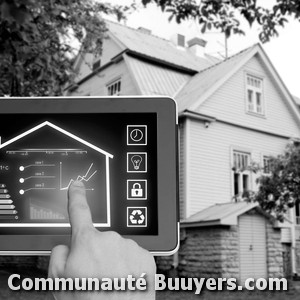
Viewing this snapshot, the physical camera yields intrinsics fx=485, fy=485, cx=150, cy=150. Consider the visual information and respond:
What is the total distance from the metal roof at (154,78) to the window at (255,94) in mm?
2628

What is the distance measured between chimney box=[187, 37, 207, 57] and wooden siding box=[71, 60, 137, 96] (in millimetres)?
5597

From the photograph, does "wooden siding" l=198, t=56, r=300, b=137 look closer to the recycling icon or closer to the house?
the house

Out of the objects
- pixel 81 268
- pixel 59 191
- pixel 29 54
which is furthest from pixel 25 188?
pixel 29 54

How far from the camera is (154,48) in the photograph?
20344 mm

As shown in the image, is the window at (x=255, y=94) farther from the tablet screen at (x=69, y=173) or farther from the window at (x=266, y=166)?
the tablet screen at (x=69, y=173)

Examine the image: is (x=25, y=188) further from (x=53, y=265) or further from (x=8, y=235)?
(x=53, y=265)

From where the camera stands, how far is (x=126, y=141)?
1.42 meters

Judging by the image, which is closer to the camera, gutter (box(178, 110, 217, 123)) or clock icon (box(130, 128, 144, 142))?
clock icon (box(130, 128, 144, 142))

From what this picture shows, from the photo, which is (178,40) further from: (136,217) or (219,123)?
(136,217)

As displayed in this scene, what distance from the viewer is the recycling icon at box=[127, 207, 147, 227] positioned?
4.50 feet

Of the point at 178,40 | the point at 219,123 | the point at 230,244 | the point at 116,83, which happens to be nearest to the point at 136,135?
the point at 230,244

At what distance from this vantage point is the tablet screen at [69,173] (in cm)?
137

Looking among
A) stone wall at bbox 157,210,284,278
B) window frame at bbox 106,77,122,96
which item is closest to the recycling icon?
stone wall at bbox 157,210,284,278

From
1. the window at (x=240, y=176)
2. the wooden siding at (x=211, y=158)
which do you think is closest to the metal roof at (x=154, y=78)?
the wooden siding at (x=211, y=158)
